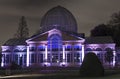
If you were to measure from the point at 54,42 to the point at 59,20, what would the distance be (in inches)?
422

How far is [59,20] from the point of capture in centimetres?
11325

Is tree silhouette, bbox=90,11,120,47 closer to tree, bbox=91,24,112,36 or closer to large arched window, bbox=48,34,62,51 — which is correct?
tree, bbox=91,24,112,36

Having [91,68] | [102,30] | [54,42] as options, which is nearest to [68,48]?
[54,42]

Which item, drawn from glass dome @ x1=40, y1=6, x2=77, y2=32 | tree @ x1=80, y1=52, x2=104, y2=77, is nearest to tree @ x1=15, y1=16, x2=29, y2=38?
glass dome @ x1=40, y1=6, x2=77, y2=32

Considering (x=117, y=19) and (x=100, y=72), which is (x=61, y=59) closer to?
(x=117, y=19)

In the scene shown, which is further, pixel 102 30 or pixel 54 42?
pixel 102 30

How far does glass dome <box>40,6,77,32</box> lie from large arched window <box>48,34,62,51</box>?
267 inches

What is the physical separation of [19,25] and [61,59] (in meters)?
41.0

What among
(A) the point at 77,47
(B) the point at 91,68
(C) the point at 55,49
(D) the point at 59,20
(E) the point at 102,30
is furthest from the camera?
(E) the point at 102,30

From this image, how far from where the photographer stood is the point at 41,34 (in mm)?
105312

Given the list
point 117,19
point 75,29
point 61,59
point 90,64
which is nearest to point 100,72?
point 90,64

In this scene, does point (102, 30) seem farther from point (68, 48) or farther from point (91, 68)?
point (91, 68)

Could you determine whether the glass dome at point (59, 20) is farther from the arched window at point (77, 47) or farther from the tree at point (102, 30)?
the tree at point (102, 30)

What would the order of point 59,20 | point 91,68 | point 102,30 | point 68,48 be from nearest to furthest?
point 91,68
point 68,48
point 59,20
point 102,30
